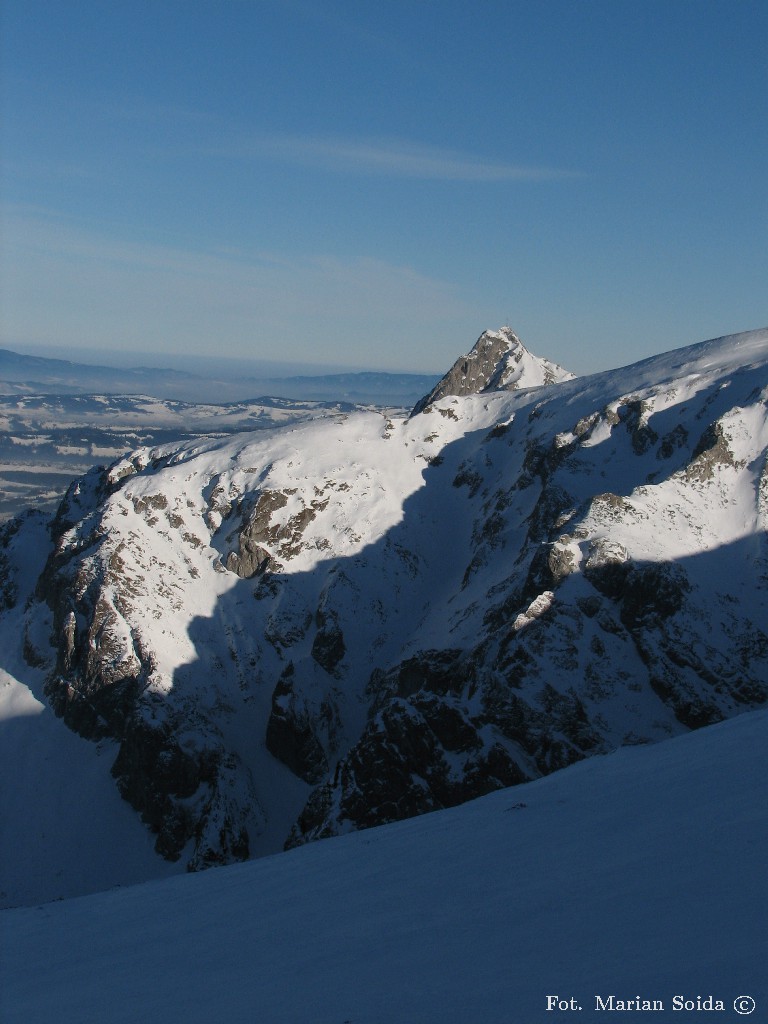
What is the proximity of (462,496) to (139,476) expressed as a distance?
4700cm

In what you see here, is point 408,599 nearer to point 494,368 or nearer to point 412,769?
point 412,769

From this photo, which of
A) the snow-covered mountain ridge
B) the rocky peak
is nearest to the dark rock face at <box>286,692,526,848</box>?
the snow-covered mountain ridge

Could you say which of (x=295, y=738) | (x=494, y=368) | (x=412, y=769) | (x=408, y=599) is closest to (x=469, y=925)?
(x=412, y=769)

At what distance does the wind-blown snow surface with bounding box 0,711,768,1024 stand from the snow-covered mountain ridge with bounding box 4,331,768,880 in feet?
89.7

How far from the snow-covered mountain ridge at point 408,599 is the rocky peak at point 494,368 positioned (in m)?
21.9

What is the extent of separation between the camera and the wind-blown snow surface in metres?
10.4

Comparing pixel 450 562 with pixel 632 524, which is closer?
pixel 632 524

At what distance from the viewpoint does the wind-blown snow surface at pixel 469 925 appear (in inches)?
411

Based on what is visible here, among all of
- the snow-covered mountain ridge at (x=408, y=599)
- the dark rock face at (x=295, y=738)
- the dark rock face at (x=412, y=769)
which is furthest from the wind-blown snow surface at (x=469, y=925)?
the dark rock face at (x=295, y=738)

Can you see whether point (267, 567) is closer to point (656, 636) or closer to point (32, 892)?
point (32, 892)

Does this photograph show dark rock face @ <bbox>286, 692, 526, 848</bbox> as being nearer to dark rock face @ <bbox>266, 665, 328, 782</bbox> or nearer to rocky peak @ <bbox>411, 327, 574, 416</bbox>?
dark rock face @ <bbox>266, 665, 328, 782</bbox>

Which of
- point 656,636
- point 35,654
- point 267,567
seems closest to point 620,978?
point 656,636

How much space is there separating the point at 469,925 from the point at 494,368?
136503 millimetres

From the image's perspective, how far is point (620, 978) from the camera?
1013 centimetres
